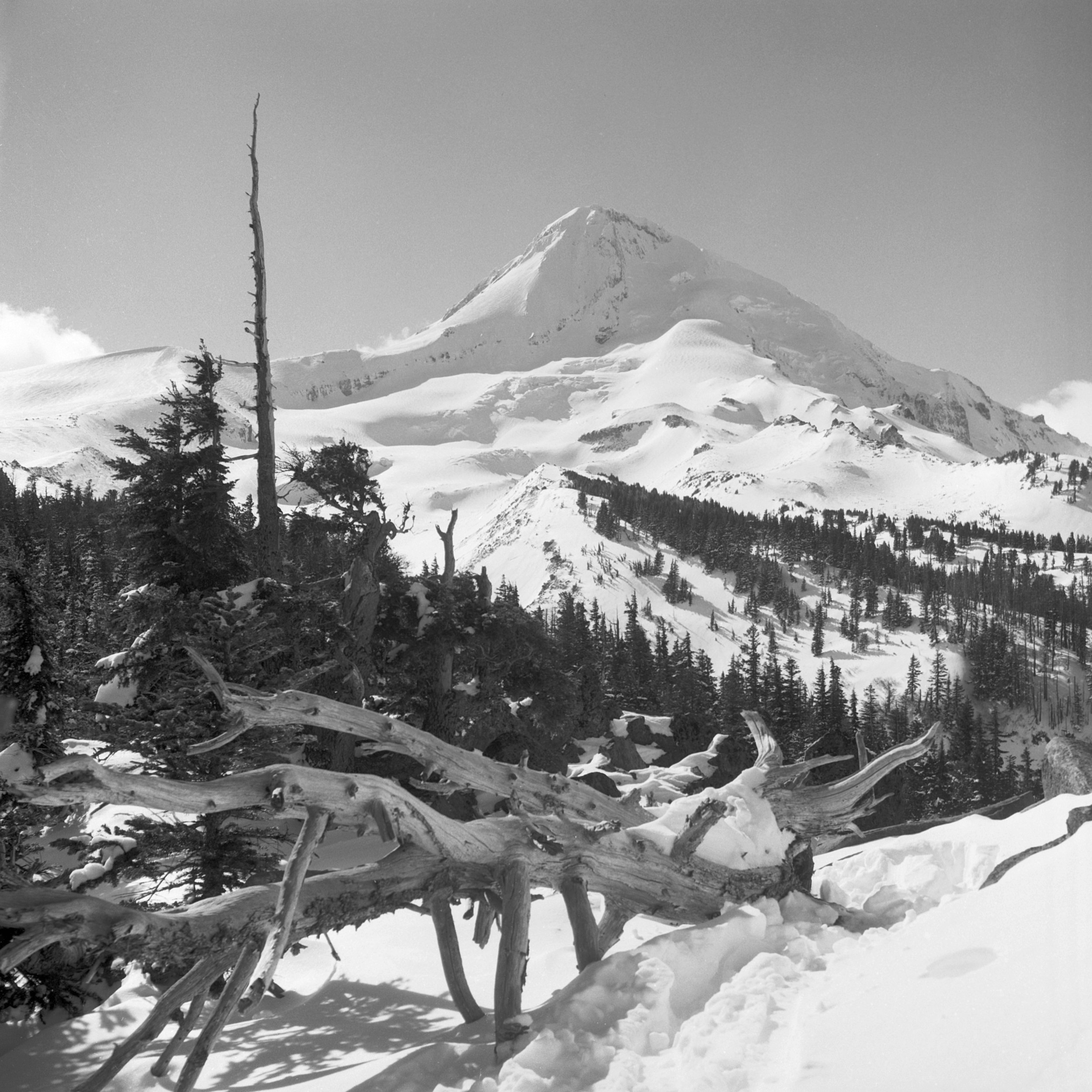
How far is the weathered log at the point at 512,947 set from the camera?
5582 millimetres

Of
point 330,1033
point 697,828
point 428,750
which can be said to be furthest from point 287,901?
point 697,828

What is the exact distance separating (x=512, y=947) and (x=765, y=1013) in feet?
5.98

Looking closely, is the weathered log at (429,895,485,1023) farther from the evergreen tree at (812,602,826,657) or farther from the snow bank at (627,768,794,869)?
the evergreen tree at (812,602,826,657)

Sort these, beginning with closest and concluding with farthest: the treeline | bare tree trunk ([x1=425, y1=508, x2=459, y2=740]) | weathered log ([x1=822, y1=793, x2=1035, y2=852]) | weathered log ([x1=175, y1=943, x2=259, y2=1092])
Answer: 1. weathered log ([x1=175, y1=943, x2=259, y2=1092])
2. weathered log ([x1=822, y1=793, x2=1035, y2=852])
3. bare tree trunk ([x1=425, y1=508, x2=459, y2=740])
4. the treeline

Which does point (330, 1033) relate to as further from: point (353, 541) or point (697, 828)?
point (353, 541)

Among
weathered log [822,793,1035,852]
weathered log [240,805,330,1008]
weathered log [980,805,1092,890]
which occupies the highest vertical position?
weathered log [240,805,330,1008]

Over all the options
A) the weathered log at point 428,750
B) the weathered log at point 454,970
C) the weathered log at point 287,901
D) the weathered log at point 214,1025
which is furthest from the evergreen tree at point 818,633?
the weathered log at point 214,1025

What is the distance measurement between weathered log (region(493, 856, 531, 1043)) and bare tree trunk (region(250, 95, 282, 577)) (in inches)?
462

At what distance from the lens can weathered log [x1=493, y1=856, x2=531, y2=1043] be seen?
5.58m

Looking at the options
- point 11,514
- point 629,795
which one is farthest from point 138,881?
point 11,514

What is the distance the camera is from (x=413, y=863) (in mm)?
6090

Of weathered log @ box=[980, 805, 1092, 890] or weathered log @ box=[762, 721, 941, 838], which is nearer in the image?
weathered log @ box=[980, 805, 1092, 890]

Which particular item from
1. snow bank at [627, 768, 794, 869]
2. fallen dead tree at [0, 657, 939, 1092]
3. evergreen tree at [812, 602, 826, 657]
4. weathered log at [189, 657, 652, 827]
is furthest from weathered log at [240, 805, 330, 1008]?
evergreen tree at [812, 602, 826, 657]

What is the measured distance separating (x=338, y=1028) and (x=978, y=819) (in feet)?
25.5
